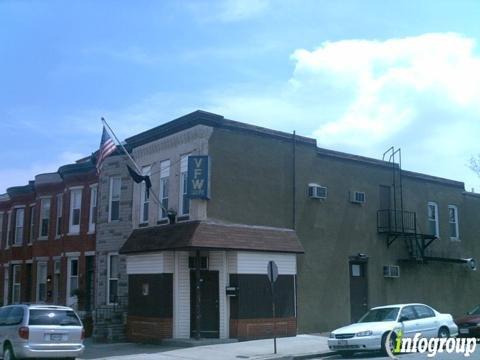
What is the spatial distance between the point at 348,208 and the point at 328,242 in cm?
187

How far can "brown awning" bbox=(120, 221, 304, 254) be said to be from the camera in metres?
19.6

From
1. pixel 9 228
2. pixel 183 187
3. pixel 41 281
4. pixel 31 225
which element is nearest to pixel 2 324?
pixel 183 187

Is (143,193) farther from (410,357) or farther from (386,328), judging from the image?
(410,357)

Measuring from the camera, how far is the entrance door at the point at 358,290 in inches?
958

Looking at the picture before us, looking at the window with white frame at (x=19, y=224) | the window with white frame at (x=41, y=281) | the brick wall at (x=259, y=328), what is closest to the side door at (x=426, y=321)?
the brick wall at (x=259, y=328)

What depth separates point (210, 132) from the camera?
20.9 meters

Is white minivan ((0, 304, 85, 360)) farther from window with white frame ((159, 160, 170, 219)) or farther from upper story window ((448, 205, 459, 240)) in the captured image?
upper story window ((448, 205, 459, 240))

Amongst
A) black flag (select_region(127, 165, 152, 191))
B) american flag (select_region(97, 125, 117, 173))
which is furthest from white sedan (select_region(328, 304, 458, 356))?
american flag (select_region(97, 125, 117, 173))

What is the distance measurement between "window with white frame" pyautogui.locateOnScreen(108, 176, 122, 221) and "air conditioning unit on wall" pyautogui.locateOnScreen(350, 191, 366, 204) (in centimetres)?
961

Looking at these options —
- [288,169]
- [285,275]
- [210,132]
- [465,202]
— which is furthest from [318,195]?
[465,202]

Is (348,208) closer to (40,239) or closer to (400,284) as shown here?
(400,284)

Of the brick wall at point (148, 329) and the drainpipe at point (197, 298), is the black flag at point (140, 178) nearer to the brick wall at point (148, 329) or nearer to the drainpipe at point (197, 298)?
the drainpipe at point (197, 298)

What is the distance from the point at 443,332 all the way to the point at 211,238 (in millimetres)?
7634

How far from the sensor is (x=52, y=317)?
15555 mm
